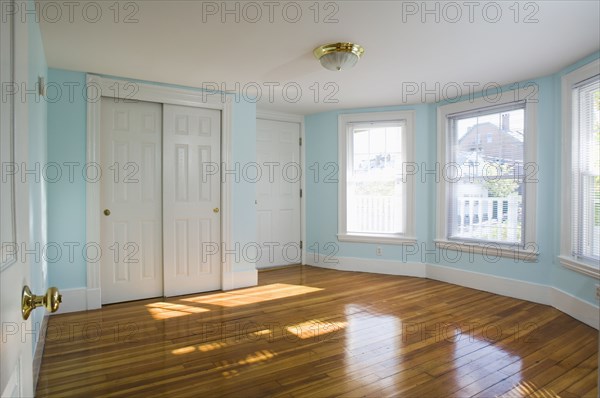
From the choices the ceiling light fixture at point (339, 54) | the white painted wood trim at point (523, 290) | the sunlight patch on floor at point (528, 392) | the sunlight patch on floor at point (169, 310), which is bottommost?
the sunlight patch on floor at point (528, 392)

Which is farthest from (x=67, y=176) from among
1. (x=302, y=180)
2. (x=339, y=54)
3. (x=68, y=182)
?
(x=302, y=180)

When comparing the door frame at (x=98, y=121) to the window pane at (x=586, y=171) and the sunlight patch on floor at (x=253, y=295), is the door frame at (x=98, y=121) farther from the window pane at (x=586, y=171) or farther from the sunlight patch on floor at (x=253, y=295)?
the window pane at (x=586, y=171)

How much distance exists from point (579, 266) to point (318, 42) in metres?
2.97

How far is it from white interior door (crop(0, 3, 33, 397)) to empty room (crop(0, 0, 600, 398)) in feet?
0.12

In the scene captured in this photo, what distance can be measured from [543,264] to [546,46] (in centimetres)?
212

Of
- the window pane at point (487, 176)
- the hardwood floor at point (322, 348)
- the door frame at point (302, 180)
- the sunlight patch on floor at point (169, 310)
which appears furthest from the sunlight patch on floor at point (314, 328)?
the door frame at point (302, 180)

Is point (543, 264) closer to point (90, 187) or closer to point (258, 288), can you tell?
point (258, 288)

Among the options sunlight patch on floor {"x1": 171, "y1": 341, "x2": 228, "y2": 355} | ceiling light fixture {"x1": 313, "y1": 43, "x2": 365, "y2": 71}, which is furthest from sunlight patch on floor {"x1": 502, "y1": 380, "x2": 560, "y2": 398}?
ceiling light fixture {"x1": 313, "y1": 43, "x2": 365, "y2": 71}

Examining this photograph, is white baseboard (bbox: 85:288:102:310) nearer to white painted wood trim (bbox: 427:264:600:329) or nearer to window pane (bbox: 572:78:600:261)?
white painted wood trim (bbox: 427:264:600:329)

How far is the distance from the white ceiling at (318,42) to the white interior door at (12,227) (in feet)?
6.10

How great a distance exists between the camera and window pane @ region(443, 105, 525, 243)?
3.99m

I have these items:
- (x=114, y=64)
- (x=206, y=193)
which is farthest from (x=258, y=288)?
(x=114, y=64)

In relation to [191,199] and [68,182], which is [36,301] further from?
[191,199]

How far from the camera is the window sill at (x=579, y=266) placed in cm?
304
